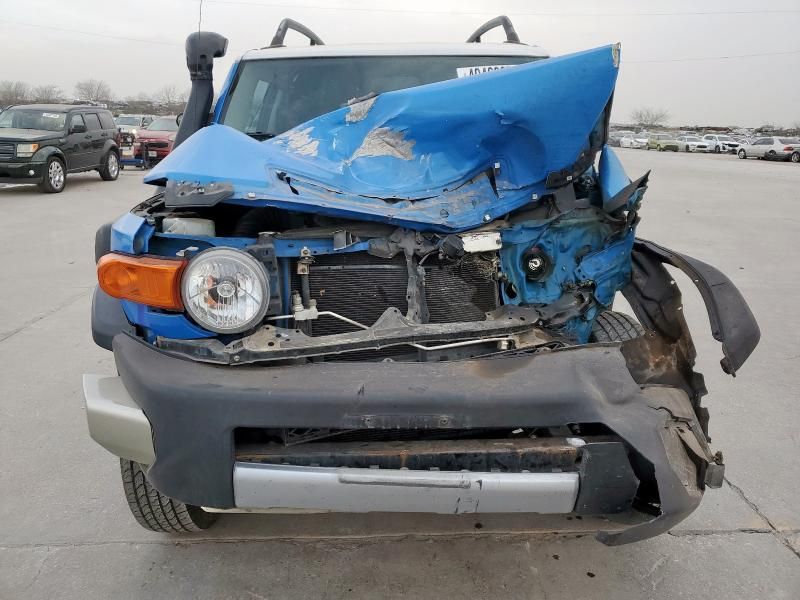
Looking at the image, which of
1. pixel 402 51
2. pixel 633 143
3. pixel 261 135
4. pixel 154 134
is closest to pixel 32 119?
pixel 154 134

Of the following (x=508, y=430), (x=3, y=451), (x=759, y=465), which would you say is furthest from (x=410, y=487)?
(x=3, y=451)

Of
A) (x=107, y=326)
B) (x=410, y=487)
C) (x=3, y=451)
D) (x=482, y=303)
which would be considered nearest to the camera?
(x=410, y=487)

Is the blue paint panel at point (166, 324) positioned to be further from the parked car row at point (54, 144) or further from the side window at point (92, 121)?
the side window at point (92, 121)

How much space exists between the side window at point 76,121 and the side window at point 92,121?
16 centimetres

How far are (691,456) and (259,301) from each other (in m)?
1.46

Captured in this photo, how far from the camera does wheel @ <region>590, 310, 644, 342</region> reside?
269 centimetres

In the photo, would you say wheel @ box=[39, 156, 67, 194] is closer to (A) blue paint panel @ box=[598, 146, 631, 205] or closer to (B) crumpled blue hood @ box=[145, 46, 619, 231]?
(B) crumpled blue hood @ box=[145, 46, 619, 231]

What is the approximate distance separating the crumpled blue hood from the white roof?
1.03 meters

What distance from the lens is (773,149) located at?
33438 millimetres

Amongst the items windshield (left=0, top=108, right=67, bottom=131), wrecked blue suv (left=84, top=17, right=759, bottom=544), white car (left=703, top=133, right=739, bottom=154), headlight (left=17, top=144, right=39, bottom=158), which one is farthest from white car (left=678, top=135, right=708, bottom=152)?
wrecked blue suv (left=84, top=17, right=759, bottom=544)

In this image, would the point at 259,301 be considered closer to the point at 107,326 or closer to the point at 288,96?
the point at 107,326

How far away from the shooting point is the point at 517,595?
2.21 m

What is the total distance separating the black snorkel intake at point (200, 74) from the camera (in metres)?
3.57

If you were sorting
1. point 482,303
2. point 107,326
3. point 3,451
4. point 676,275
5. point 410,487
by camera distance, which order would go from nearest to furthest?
point 410,487 → point 107,326 → point 482,303 → point 3,451 → point 676,275
